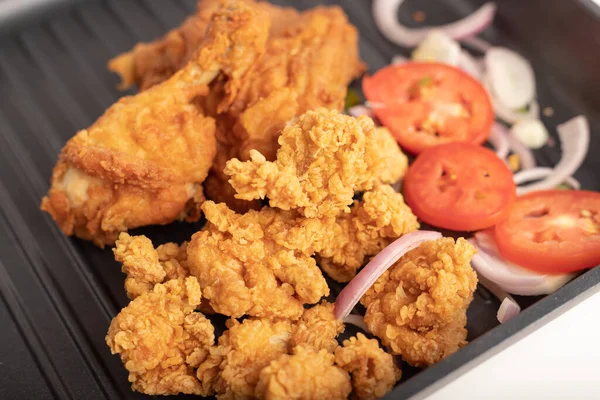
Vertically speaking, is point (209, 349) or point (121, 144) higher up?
point (121, 144)

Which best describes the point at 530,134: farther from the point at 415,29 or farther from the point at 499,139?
the point at 415,29

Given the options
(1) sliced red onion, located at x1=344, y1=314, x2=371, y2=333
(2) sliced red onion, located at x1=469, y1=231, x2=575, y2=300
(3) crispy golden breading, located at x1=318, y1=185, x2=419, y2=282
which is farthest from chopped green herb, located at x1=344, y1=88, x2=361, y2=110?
(1) sliced red onion, located at x1=344, y1=314, x2=371, y2=333

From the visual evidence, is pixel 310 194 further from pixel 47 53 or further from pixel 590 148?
pixel 47 53

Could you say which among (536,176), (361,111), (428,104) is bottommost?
(536,176)

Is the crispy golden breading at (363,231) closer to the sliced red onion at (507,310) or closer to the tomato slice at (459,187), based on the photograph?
the tomato slice at (459,187)

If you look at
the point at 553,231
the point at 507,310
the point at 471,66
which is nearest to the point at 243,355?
the point at 507,310

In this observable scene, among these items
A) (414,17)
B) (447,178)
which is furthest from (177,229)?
(414,17)
